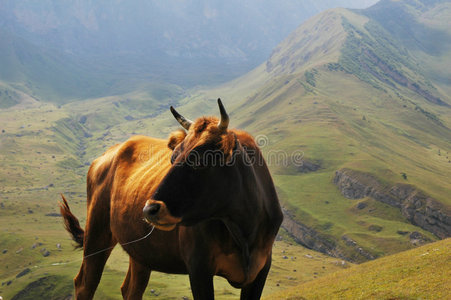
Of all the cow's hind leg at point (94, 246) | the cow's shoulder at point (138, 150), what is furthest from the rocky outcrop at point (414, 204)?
the cow's hind leg at point (94, 246)

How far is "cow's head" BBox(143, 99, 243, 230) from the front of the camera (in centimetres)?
843

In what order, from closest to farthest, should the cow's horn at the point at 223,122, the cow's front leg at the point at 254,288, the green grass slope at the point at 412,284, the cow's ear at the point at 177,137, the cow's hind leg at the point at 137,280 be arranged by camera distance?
the cow's horn at the point at 223,122
the cow's ear at the point at 177,137
the cow's front leg at the point at 254,288
the cow's hind leg at the point at 137,280
the green grass slope at the point at 412,284

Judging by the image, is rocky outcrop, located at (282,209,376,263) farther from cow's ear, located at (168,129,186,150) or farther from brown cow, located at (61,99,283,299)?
cow's ear, located at (168,129,186,150)

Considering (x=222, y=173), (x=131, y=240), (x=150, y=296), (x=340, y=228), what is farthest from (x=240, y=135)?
(x=340, y=228)

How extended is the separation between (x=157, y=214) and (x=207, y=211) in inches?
45.6

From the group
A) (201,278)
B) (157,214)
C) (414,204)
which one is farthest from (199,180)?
(414,204)

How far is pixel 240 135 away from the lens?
10867 mm

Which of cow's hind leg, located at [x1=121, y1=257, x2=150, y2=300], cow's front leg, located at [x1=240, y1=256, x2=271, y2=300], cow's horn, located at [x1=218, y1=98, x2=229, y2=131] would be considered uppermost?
cow's horn, located at [x1=218, y1=98, x2=229, y2=131]

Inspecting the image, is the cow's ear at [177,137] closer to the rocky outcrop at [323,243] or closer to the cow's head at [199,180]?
the cow's head at [199,180]

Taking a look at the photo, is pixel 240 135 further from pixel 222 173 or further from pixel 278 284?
pixel 278 284

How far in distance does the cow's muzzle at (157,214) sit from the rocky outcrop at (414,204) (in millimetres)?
175257

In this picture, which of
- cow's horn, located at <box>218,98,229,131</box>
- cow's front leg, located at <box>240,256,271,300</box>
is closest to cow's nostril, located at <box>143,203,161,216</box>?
cow's horn, located at <box>218,98,229,131</box>

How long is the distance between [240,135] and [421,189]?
635ft

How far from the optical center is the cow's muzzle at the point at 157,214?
8.12m
